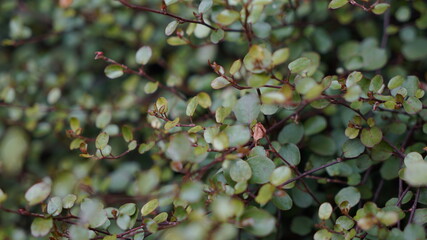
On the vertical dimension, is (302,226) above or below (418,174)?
below

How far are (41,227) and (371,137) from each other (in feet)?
2.14

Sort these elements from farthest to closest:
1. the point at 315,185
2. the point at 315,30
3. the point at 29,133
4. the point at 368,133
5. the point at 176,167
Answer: the point at 29,133
the point at 315,30
the point at 315,185
the point at 368,133
the point at 176,167

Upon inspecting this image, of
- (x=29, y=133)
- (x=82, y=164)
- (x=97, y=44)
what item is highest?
(x=97, y=44)

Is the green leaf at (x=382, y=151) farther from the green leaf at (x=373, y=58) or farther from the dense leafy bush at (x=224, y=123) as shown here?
the green leaf at (x=373, y=58)

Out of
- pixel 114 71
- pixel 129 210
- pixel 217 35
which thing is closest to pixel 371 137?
pixel 217 35

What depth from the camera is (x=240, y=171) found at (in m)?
0.70

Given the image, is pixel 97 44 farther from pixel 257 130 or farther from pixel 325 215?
pixel 325 215

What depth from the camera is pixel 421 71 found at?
1.34 m

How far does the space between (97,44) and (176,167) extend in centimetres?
110

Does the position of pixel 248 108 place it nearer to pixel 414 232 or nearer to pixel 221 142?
pixel 221 142

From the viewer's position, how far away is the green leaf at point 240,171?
2.29 ft

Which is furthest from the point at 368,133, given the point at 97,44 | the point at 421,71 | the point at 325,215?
the point at 97,44

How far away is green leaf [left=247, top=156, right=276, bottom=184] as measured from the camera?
2.39 ft

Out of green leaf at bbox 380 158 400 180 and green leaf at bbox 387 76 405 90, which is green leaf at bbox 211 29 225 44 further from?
green leaf at bbox 380 158 400 180
